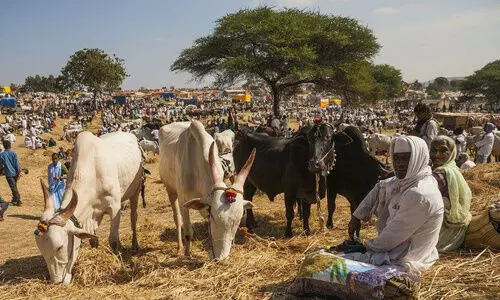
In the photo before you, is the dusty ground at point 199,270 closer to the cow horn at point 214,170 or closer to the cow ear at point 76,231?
the cow ear at point 76,231

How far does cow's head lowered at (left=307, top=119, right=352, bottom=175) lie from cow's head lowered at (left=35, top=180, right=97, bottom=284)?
340 cm

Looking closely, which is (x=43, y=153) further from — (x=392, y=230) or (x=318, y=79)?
(x=392, y=230)

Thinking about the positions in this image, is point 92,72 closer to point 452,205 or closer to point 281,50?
point 281,50

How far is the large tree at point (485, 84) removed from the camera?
58.8m

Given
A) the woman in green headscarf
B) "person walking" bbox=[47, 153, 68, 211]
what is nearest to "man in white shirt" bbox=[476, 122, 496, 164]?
the woman in green headscarf

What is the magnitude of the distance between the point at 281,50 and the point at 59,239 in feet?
66.5

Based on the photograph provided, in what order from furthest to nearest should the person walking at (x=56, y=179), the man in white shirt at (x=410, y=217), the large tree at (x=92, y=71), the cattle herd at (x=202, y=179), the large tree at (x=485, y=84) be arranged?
1. the large tree at (x=485, y=84)
2. the large tree at (x=92, y=71)
3. the person walking at (x=56, y=179)
4. the cattle herd at (x=202, y=179)
5. the man in white shirt at (x=410, y=217)

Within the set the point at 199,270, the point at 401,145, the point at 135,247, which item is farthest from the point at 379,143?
the point at 401,145

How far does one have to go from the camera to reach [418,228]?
344 centimetres

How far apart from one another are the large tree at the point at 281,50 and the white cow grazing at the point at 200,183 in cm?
1715

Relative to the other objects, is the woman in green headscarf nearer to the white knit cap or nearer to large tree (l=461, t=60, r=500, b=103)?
the white knit cap

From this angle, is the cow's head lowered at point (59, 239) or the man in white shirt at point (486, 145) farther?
the man in white shirt at point (486, 145)

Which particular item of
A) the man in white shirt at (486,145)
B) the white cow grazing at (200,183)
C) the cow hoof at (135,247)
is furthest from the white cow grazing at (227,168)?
the man in white shirt at (486,145)

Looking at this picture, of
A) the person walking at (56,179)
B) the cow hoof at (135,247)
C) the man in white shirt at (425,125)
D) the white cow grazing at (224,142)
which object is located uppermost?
the man in white shirt at (425,125)
